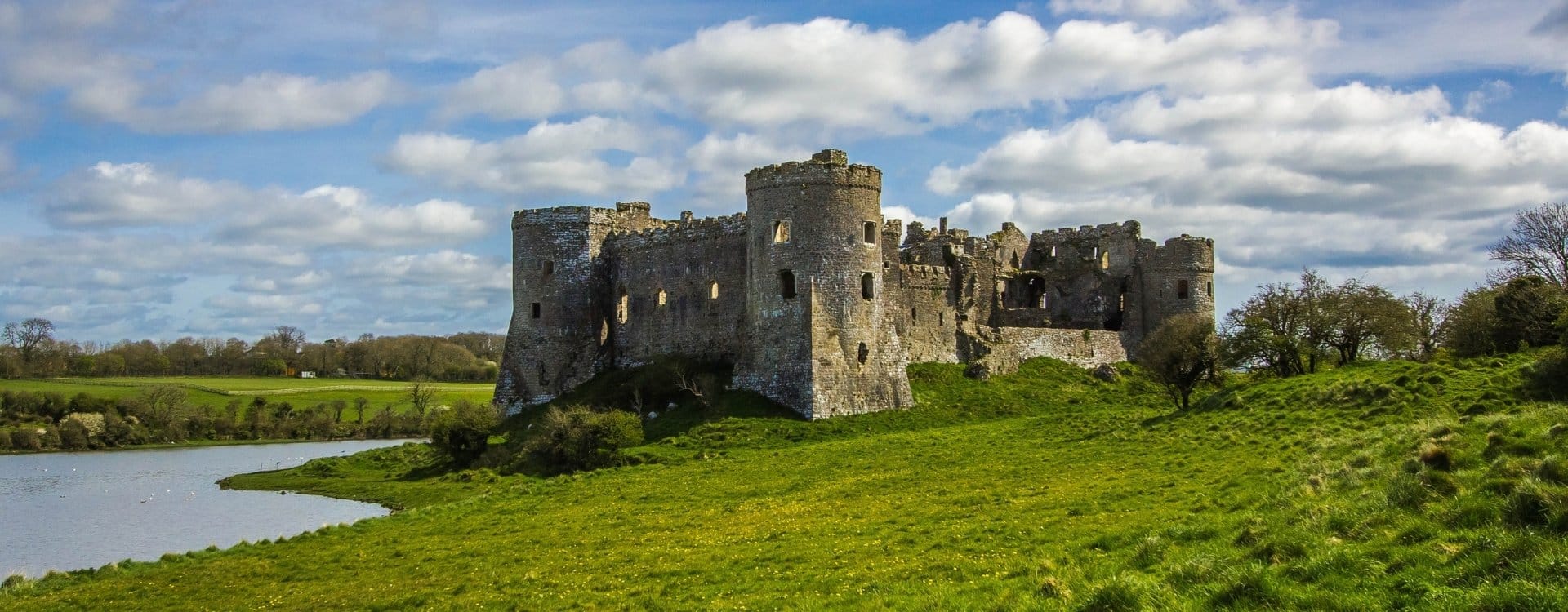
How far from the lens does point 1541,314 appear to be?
31.2 metres

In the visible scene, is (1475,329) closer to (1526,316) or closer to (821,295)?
(1526,316)

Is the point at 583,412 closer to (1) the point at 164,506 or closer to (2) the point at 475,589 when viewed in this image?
(1) the point at 164,506

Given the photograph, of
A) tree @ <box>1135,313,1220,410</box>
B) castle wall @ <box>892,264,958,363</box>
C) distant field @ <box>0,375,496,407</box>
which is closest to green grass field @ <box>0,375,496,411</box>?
distant field @ <box>0,375,496,407</box>

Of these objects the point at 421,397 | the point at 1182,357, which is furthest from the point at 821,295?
the point at 421,397

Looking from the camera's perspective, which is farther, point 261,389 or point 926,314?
point 261,389

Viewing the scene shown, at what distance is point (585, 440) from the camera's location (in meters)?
37.0

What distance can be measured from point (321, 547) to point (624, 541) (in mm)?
7873

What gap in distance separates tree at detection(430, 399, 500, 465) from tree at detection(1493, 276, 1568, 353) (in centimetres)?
3298

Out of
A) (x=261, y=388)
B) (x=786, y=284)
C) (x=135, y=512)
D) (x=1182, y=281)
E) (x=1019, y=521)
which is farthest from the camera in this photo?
(x=261, y=388)

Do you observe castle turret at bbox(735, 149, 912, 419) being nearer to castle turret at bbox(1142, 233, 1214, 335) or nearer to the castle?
the castle

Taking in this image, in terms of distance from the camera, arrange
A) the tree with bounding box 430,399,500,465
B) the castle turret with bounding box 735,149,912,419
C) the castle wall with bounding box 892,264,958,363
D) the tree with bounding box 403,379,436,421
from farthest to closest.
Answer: the tree with bounding box 403,379,436,421 → the castle wall with bounding box 892,264,958,363 → the tree with bounding box 430,399,500,465 → the castle turret with bounding box 735,149,912,419

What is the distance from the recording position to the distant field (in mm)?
93375

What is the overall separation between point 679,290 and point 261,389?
70.8 meters

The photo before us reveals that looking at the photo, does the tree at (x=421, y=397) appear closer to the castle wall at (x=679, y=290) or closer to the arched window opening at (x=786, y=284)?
the castle wall at (x=679, y=290)
